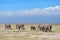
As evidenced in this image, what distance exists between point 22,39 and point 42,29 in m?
23.4

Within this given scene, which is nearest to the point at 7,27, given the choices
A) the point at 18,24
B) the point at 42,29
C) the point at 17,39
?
the point at 18,24

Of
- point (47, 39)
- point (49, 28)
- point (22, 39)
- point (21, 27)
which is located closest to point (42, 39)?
point (47, 39)

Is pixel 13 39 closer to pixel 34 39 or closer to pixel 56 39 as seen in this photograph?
pixel 34 39

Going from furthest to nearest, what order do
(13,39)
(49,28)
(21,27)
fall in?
(21,27) → (49,28) → (13,39)

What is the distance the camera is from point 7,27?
69.4 metres

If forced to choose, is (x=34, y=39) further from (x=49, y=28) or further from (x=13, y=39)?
(x=49, y=28)

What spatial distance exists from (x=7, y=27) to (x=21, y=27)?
531 cm

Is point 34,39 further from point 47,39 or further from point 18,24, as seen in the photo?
point 18,24

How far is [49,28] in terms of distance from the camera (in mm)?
60500

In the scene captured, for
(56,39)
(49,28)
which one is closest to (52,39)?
(56,39)

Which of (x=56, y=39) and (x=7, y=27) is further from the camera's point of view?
(x=7, y=27)

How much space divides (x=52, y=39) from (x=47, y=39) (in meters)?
0.92

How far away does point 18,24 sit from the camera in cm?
6800

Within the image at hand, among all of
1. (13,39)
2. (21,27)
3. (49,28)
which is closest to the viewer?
(13,39)
